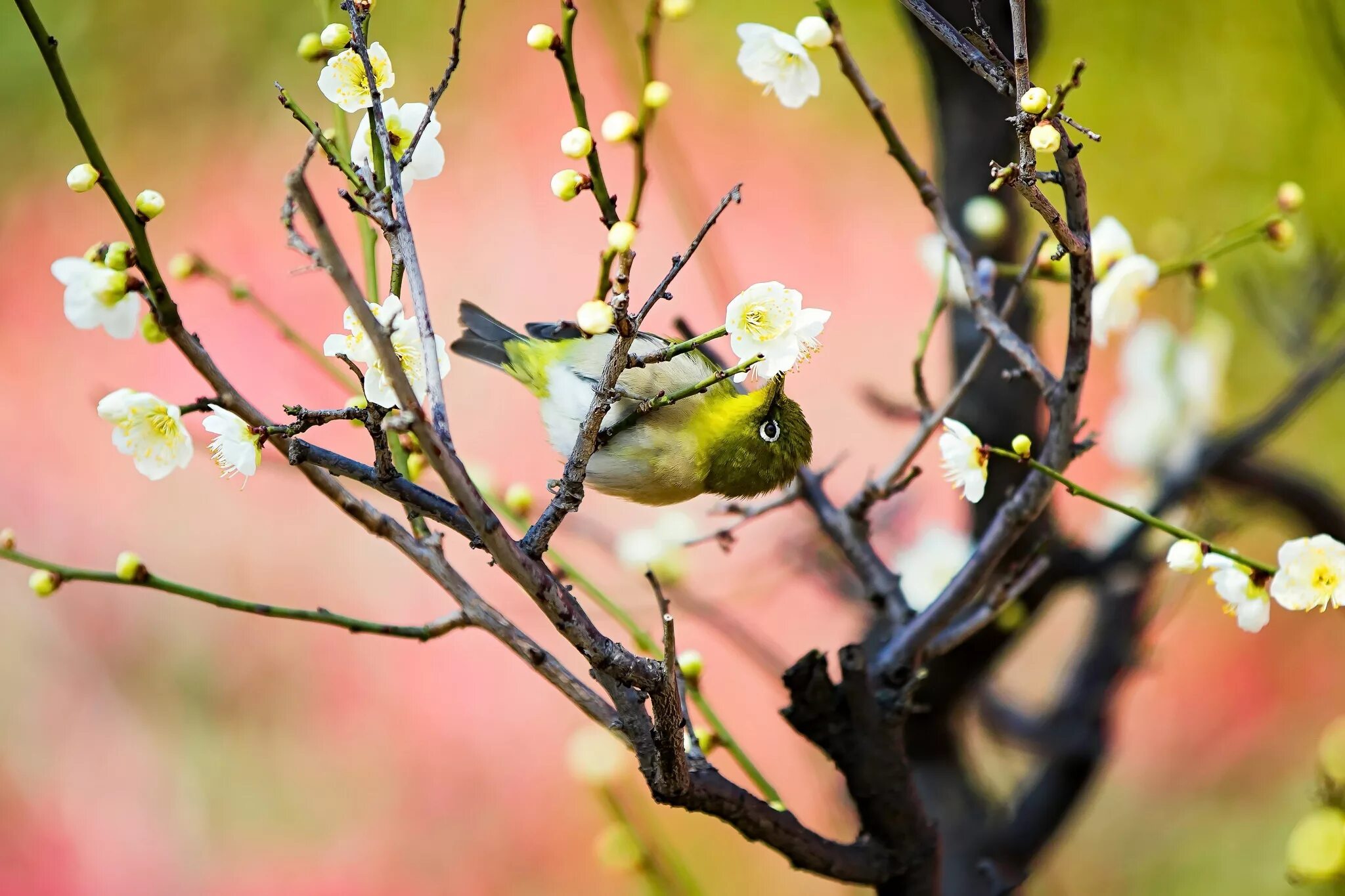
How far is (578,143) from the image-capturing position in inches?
14.7

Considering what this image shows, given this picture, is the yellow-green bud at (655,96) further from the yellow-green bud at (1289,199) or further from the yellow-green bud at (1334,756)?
the yellow-green bud at (1334,756)

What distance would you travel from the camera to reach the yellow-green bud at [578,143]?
37 centimetres

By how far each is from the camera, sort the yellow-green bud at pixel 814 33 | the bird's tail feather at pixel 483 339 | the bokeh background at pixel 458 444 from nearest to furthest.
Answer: the yellow-green bud at pixel 814 33 < the bird's tail feather at pixel 483 339 < the bokeh background at pixel 458 444

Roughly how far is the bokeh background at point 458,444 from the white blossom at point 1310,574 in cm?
75

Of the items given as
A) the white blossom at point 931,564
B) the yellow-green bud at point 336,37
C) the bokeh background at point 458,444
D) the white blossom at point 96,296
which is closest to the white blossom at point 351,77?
the yellow-green bud at point 336,37

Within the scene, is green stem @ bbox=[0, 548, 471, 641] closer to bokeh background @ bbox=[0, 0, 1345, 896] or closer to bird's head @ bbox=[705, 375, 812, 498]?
bird's head @ bbox=[705, 375, 812, 498]

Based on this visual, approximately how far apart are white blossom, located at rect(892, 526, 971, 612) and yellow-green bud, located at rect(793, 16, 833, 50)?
17.9 inches

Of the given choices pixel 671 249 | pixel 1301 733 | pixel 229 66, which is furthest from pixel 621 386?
pixel 1301 733

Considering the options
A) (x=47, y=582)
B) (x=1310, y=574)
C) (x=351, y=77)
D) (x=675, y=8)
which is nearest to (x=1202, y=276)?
(x=1310, y=574)

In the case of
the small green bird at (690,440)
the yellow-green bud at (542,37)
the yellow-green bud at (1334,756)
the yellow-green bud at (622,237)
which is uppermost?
the small green bird at (690,440)

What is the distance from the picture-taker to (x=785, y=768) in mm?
1320

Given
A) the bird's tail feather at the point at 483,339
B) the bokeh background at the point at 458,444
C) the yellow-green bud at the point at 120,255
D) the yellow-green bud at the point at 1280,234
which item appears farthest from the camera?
the bokeh background at the point at 458,444

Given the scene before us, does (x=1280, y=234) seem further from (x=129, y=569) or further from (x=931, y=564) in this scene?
(x=129, y=569)

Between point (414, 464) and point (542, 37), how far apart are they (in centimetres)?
21
